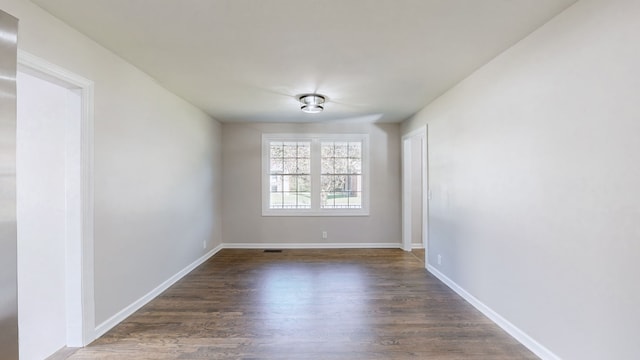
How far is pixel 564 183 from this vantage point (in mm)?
1938

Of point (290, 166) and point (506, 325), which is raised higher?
point (290, 166)

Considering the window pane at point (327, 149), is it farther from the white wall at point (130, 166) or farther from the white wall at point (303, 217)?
the white wall at point (130, 166)

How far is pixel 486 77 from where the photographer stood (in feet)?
9.20

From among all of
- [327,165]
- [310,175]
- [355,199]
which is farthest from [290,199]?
[355,199]

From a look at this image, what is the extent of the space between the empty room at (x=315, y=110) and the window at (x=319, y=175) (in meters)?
1.69

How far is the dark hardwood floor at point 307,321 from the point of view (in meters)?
2.25

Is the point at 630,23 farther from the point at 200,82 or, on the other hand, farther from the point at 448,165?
the point at 200,82

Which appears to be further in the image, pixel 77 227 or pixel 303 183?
pixel 303 183

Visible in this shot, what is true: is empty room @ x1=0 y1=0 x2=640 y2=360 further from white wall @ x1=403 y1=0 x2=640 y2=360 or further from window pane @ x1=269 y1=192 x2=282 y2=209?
window pane @ x1=269 y1=192 x2=282 y2=209

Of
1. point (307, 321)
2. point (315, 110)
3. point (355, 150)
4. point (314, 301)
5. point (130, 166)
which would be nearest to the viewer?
point (307, 321)

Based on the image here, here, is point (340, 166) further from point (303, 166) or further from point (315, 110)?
point (315, 110)

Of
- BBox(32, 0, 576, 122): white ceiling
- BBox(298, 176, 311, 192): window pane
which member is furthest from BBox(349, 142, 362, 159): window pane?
BBox(32, 0, 576, 122): white ceiling

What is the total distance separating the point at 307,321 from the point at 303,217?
3.05m

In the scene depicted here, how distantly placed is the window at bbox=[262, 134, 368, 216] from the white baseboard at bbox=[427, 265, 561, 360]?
8.28 feet
